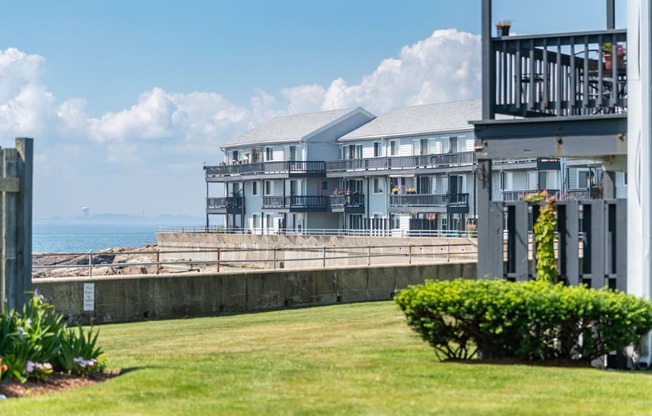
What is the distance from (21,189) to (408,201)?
237ft

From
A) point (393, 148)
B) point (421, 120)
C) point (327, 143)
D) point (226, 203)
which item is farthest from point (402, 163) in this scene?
point (226, 203)

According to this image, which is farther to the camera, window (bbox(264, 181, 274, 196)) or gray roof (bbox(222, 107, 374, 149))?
window (bbox(264, 181, 274, 196))

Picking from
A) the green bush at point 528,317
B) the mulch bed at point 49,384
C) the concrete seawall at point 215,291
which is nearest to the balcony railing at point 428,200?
the concrete seawall at point 215,291

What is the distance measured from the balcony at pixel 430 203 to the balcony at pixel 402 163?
2.23m

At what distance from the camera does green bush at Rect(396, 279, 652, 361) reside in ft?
39.1

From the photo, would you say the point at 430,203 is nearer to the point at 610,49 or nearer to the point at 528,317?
the point at 610,49

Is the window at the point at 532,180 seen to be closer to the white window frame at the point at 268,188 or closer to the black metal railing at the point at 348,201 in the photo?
the black metal railing at the point at 348,201

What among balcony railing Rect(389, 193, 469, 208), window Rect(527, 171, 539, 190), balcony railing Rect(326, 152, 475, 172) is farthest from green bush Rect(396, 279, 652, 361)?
balcony railing Rect(389, 193, 469, 208)

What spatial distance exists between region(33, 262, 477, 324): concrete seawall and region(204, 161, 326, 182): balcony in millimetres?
61530

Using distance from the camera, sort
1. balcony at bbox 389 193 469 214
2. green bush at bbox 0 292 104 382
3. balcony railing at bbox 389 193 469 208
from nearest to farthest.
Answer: green bush at bbox 0 292 104 382 → balcony at bbox 389 193 469 214 → balcony railing at bbox 389 193 469 208

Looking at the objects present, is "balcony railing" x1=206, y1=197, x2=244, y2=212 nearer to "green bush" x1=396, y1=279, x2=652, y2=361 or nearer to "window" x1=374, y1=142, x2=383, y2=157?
"window" x1=374, y1=142, x2=383, y2=157

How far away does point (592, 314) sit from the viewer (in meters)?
11.9

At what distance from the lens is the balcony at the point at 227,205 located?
99312mm

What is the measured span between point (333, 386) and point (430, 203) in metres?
71.4
